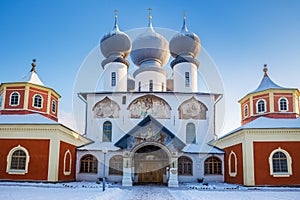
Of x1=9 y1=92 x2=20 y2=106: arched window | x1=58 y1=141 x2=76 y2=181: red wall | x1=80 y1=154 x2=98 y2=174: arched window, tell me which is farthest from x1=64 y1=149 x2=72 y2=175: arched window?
x1=9 y1=92 x2=20 y2=106: arched window

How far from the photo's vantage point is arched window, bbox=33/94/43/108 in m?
24.5

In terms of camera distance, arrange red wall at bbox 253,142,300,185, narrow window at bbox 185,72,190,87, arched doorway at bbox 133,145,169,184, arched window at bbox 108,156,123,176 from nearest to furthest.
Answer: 1. red wall at bbox 253,142,300,185
2. arched doorway at bbox 133,145,169,184
3. arched window at bbox 108,156,123,176
4. narrow window at bbox 185,72,190,87

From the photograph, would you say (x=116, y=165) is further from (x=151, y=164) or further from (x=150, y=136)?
Answer: (x=150, y=136)

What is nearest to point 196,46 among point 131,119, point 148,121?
point 131,119

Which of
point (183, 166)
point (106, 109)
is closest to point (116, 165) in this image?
point (106, 109)

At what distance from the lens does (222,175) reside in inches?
1041

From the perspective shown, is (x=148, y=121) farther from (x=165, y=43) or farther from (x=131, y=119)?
(x=165, y=43)

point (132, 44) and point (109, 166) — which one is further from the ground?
point (132, 44)

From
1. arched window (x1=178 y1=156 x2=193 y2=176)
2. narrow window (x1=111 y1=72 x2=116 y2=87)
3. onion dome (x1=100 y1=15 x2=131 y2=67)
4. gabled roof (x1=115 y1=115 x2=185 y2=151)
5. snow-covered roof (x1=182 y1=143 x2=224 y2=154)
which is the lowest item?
arched window (x1=178 y1=156 x2=193 y2=176)

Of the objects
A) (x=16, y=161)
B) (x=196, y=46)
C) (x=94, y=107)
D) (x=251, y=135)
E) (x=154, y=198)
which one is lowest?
(x=154, y=198)

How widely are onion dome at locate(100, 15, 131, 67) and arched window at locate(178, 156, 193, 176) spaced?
10.9m

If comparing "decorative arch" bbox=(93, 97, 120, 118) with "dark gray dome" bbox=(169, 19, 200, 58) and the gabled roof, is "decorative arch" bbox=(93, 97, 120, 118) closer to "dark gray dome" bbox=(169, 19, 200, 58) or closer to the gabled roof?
the gabled roof

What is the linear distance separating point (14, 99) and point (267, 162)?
60.0 ft

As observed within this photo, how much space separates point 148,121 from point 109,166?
21.2ft
